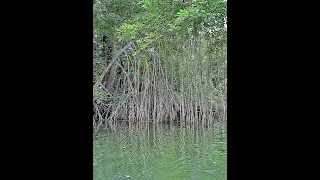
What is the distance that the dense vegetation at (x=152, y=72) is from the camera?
757cm

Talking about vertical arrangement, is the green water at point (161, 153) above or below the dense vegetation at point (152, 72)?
below

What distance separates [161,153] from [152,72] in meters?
3.43

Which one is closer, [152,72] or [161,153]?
[161,153]

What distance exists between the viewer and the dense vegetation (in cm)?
757

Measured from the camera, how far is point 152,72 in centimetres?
827

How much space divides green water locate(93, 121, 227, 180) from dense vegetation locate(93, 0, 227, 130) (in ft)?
2.12

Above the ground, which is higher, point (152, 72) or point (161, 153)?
point (152, 72)

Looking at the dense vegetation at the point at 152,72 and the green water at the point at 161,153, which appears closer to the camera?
the green water at the point at 161,153

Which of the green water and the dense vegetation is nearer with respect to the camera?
the green water

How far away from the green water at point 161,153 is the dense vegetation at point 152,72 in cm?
64

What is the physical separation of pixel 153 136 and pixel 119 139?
72 cm
